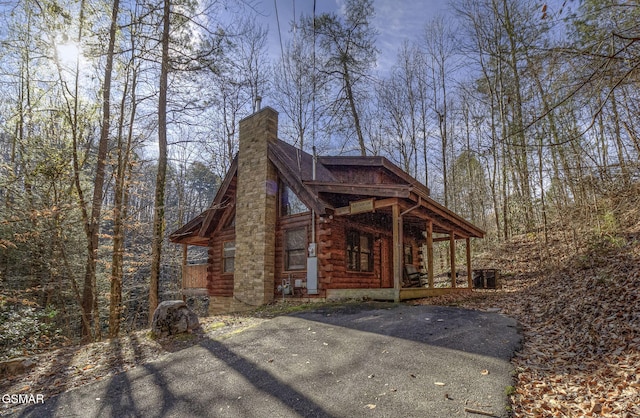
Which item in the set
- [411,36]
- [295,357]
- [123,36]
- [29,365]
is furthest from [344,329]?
[411,36]

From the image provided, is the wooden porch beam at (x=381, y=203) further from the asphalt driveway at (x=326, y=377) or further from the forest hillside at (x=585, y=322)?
the asphalt driveway at (x=326, y=377)

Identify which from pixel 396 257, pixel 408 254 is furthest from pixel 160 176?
pixel 408 254

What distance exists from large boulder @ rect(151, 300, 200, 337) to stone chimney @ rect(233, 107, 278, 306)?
11.1 feet

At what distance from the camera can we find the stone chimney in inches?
425

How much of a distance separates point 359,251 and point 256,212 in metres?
3.68

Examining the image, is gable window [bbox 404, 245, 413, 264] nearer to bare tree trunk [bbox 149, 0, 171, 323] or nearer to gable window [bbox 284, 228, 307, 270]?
gable window [bbox 284, 228, 307, 270]

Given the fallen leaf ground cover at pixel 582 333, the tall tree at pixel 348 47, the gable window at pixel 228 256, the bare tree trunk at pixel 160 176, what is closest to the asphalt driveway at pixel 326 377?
the fallen leaf ground cover at pixel 582 333

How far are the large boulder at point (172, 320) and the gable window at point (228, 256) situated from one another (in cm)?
559

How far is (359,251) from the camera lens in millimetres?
11750

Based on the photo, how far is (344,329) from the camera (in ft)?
21.0

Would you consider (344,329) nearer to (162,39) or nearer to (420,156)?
(162,39)

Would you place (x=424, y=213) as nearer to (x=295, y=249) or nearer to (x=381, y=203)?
(x=381, y=203)

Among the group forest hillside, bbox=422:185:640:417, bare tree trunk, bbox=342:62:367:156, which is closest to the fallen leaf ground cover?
forest hillside, bbox=422:185:640:417

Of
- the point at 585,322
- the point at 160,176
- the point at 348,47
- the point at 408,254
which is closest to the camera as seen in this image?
the point at 585,322
